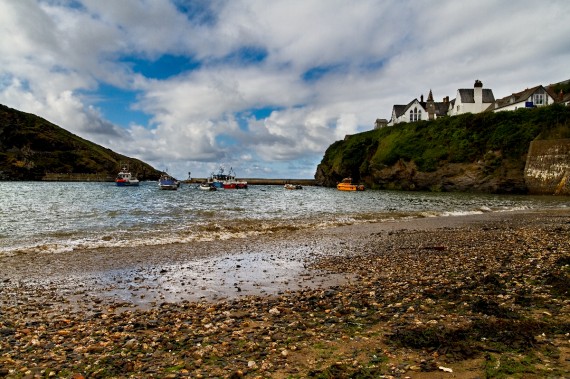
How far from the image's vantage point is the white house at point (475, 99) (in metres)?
104

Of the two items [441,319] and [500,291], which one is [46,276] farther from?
[500,291]

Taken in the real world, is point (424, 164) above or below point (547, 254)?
above

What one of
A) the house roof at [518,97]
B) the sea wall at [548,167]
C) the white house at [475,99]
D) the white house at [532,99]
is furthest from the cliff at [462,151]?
the white house at [475,99]

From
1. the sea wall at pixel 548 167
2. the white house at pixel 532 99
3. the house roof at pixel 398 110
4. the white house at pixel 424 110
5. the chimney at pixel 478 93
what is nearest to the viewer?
the sea wall at pixel 548 167

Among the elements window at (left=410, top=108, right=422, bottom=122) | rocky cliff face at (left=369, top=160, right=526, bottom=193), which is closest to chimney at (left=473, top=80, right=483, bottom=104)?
window at (left=410, top=108, right=422, bottom=122)

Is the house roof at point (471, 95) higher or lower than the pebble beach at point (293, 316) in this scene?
higher

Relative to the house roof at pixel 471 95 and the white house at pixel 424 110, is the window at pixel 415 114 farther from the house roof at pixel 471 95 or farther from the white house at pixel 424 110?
the house roof at pixel 471 95

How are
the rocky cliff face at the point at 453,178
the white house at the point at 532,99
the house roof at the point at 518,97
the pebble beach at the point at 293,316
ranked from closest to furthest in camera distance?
the pebble beach at the point at 293,316 < the rocky cliff face at the point at 453,178 < the white house at the point at 532,99 < the house roof at the point at 518,97

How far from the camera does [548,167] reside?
68812 millimetres

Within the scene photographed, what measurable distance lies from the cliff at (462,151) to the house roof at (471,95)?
42.9ft

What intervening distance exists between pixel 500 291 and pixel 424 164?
301 feet

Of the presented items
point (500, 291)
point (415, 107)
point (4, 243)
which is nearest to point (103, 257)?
point (4, 243)

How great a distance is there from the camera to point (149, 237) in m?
20.7

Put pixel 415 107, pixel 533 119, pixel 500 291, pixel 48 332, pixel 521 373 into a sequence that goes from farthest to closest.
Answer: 1. pixel 415 107
2. pixel 533 119
3. pixel 500 291
4. pixel 48 332
5. pixel 521 373
